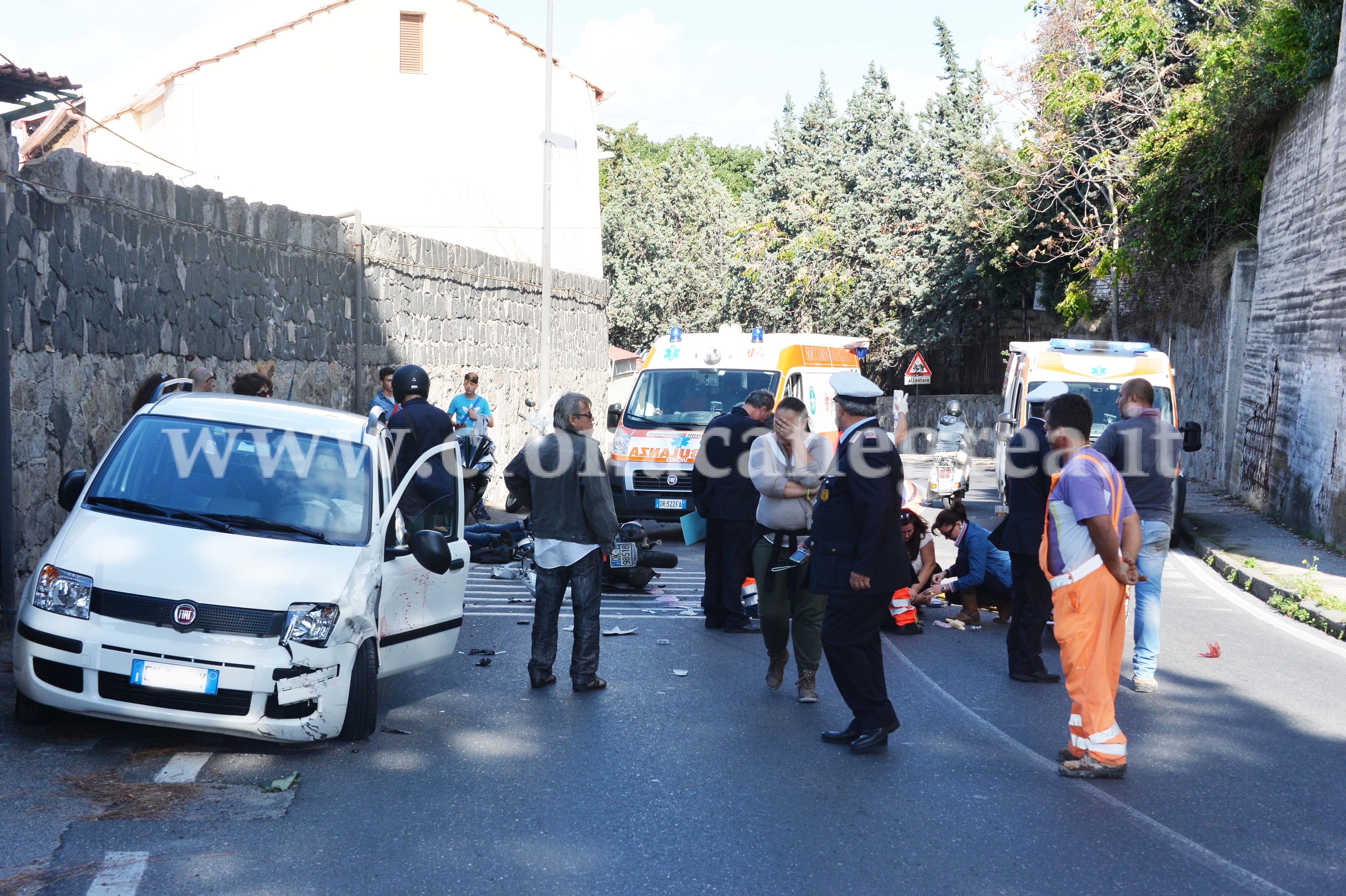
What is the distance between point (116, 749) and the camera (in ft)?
19.4

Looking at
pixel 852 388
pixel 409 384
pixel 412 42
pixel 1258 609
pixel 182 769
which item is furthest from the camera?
pixel 412 42

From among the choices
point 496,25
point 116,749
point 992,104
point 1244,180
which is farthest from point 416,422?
point 992,104

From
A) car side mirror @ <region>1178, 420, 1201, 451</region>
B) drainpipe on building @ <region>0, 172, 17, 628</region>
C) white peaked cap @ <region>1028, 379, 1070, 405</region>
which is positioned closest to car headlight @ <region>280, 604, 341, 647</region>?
drainpipe on building @ <region>0, 172, 17, 628</region>

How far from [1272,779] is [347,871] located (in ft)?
14.2

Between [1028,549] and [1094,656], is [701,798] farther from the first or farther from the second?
[1028,549]

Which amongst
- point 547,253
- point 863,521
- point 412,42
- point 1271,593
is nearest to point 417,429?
point 863,521

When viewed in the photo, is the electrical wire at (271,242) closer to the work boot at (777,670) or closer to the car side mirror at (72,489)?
the car side mirror at (72,489)

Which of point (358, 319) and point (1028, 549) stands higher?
point (358, 319)

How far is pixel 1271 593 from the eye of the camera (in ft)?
39.8

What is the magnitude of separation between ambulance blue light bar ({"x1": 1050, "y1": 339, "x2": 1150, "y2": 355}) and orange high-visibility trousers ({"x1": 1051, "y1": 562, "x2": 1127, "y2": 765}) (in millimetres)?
11217

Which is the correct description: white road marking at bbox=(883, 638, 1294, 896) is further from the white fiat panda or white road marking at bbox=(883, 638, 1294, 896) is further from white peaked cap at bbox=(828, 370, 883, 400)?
the white fiat panda

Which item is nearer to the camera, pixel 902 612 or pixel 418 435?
pixel 418 435

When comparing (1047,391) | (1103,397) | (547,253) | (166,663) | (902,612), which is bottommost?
(902,612)

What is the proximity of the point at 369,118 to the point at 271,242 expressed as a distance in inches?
590
